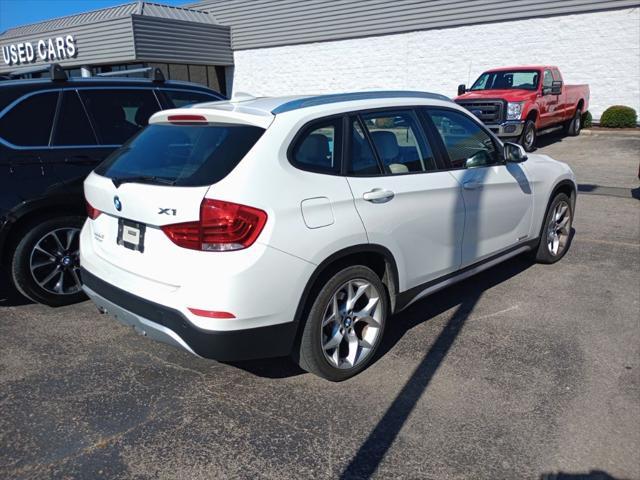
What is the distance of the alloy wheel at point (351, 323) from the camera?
134 inches

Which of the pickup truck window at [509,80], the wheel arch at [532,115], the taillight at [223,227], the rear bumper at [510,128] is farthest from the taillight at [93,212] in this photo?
the pickup truck window at [509,80]

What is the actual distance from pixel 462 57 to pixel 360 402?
18.9 metres

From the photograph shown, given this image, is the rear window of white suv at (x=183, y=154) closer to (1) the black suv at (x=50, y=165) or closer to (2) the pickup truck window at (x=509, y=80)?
(1) the black suv at (x=50, y=165)

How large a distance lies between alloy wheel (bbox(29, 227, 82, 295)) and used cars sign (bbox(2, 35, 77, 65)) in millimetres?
25709

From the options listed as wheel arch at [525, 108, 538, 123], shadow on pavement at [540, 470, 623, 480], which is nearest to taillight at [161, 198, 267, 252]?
shadow on pavement at [540, 470, 623, 480]

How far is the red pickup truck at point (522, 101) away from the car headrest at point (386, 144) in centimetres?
808

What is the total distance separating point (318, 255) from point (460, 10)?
62.6ft

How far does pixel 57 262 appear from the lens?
467cm

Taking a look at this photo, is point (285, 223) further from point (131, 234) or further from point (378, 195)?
point (131, 234)

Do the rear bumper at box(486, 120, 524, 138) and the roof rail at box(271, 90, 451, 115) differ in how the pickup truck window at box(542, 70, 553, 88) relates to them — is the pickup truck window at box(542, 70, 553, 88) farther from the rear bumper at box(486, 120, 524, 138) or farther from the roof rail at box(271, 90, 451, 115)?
the roof rail at box(271, 90, 451, 115)

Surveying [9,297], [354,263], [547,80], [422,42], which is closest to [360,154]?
[354,263]

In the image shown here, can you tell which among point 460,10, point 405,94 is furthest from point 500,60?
point 405,94

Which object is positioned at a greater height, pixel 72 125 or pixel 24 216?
pixel 72 125

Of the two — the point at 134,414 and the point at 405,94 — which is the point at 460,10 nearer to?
the point at 405,94
